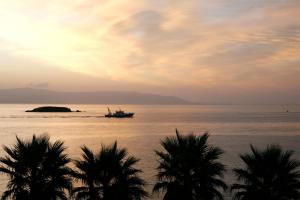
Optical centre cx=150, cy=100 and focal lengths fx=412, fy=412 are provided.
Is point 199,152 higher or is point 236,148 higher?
point 199,152

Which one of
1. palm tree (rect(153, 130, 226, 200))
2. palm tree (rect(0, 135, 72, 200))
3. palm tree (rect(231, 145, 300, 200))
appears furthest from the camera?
palm tree (rect(153, 130, 226, 200))

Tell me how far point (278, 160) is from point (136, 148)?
76.7 m

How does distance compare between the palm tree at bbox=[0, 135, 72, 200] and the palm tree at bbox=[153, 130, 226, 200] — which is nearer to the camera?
the palm tree at bbox=[0, 135, 72, 200]

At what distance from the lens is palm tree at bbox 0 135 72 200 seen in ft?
64.7

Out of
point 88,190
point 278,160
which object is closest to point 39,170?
point 88,190

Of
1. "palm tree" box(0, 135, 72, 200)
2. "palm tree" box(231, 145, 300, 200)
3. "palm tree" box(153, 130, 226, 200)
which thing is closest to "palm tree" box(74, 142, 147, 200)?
"palm tree" box(0, 135, 72, 200)

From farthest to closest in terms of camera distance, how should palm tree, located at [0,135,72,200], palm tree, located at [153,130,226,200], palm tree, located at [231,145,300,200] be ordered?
1. palm tree, located at [153,130,226,200]
2. palm tree, located at [0,135,72,200]
3. palm tree, located at [231,145,300,200]

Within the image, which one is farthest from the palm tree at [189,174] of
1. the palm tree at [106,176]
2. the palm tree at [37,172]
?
the palm tree at [37,172]

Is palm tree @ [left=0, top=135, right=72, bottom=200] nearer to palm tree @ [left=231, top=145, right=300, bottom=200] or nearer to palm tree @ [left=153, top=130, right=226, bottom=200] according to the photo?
palm tree @ [left=153, top=130, right=226, bottom=200]

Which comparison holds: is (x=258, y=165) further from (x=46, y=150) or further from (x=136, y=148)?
(x=136, y=148)

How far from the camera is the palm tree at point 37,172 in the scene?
64.7ft

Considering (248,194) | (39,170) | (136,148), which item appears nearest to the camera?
(248,194)

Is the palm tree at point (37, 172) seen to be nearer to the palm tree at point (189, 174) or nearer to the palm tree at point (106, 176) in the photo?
the palm tree at point (106, 176)

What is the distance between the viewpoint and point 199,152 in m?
20.8
